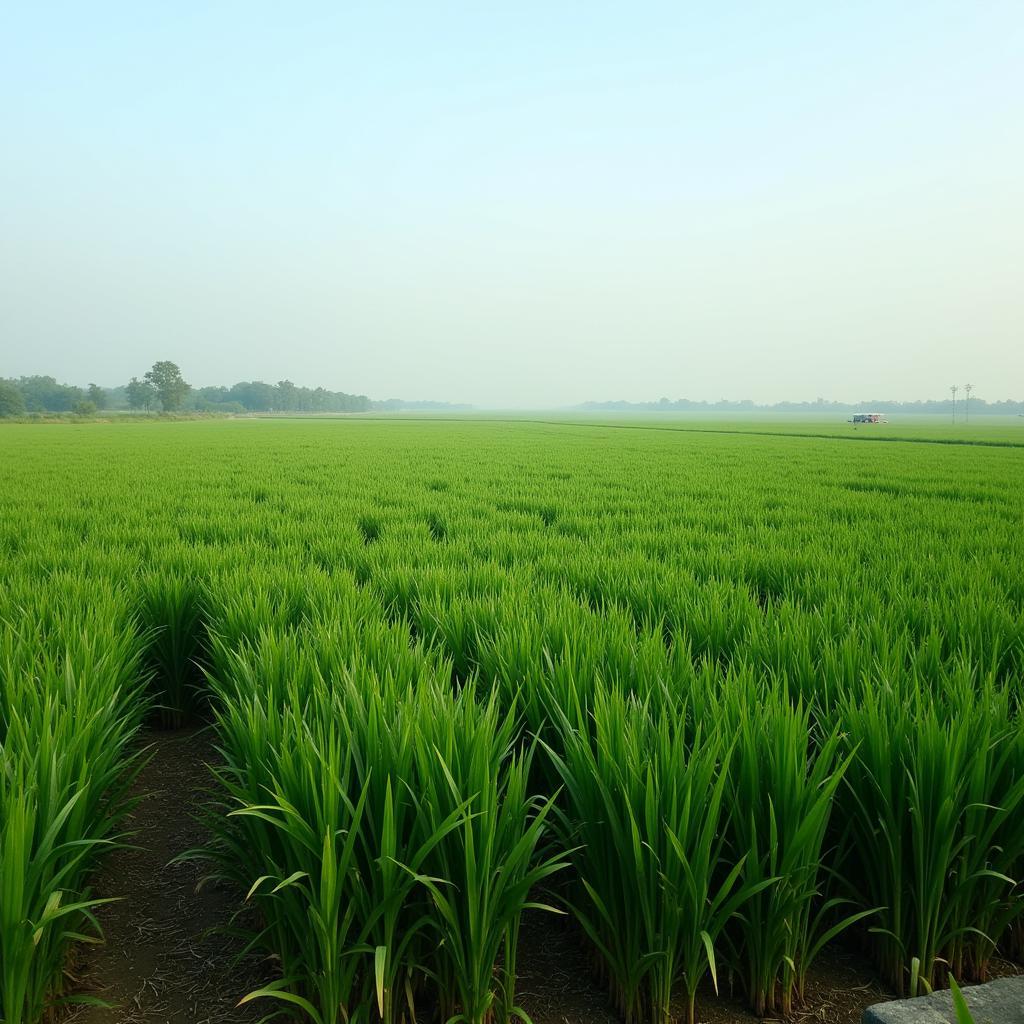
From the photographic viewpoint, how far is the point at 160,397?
5079 inches

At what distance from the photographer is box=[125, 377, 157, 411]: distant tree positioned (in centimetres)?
13425

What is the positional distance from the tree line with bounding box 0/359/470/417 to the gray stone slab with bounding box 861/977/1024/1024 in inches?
4153

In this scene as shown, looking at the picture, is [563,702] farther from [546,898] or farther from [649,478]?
[649,478]

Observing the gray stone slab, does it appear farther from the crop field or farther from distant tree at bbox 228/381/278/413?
distant tree at bbox 228/381/278/413

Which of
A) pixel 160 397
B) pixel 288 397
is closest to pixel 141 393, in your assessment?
pixel 160 397

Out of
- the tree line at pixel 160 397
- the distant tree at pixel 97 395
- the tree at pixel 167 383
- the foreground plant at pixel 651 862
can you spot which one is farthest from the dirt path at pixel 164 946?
the distant tree at pixel 97 395

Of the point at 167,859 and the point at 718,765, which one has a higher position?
the point at 718,765

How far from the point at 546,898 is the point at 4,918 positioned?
143cm

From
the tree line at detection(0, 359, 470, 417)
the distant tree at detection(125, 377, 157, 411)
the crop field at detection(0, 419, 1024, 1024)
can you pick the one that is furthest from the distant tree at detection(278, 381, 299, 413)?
the crop field at detection(0, 419, 1024, 1024)

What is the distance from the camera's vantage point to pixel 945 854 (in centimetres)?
174

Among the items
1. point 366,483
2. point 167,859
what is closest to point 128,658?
point 167,859

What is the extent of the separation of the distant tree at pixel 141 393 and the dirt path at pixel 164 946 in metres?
149

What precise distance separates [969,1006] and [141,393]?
153933 mm

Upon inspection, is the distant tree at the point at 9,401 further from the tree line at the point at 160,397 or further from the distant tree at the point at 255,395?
the distant tree at the point at 255,395
